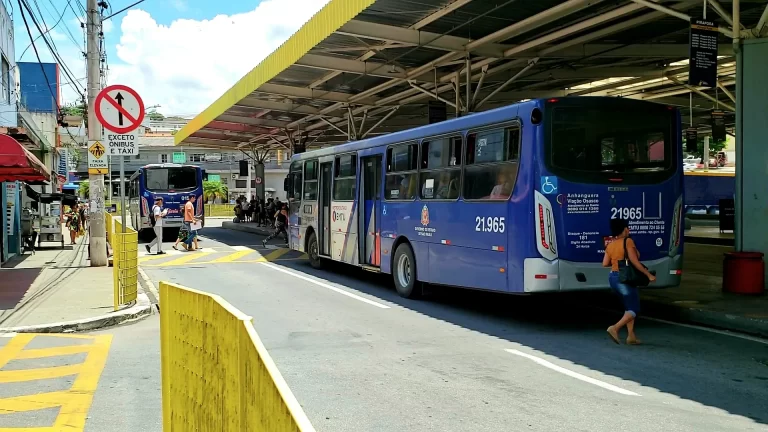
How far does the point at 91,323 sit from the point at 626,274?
7.60 meters

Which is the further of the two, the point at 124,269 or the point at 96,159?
the point at 96,159

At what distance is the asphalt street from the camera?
5.92 meters

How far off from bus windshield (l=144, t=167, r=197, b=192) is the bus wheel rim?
19.9 meters

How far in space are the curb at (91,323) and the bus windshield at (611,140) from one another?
22.7ft

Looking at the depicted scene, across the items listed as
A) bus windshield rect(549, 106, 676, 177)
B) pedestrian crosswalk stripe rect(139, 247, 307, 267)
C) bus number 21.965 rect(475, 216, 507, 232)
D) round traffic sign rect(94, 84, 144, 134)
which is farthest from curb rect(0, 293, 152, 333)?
pedestrian crosswalk stripe rect(139, 247, 307, 267)

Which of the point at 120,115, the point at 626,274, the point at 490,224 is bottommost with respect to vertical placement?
the point at 626,274

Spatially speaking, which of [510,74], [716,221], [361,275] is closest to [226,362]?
[361,275]

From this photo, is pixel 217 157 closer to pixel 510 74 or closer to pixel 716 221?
pixel 716 221

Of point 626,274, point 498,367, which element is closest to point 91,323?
point 498,367

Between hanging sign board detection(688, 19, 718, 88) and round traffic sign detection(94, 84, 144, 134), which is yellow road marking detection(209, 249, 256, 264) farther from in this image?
hanging sign board detection(688, 19, 718, 88)

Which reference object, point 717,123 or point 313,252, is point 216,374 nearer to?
point 313,252

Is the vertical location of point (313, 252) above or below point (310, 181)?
below

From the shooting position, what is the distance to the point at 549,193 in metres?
9.74

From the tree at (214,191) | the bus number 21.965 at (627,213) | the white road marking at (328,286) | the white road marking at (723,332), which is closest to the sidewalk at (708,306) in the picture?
the white road marking at (723,332)
